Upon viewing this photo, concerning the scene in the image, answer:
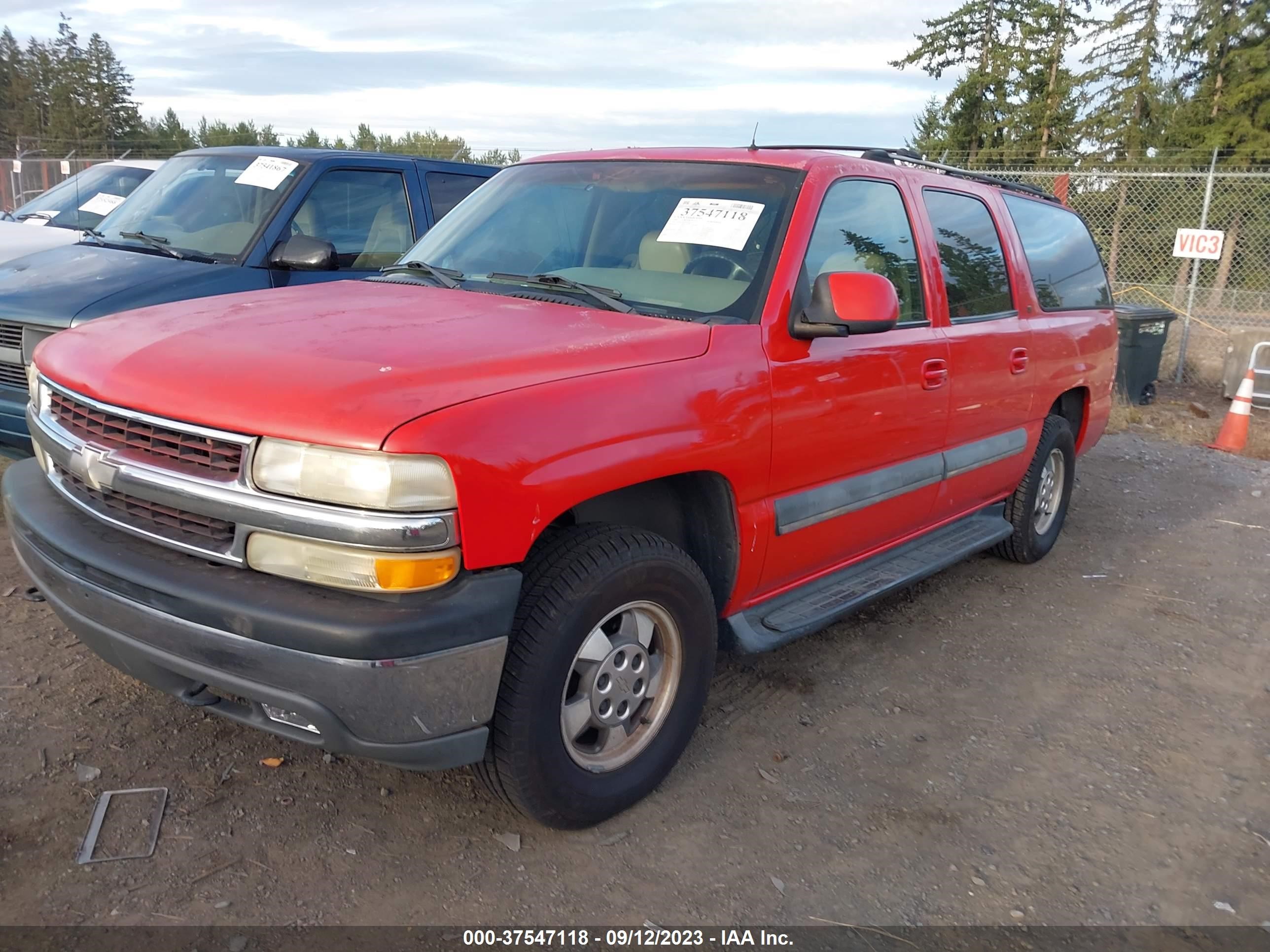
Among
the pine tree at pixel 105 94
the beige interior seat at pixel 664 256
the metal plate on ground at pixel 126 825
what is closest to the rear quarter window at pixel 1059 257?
the beige interior seat at pixel 664 256

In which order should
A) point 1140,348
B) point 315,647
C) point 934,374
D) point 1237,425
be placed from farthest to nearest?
1. point 1140,348
2. point 1237,425
3. point 934,374
4. point 315,647

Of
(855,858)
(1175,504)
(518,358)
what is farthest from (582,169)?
(1175,504)

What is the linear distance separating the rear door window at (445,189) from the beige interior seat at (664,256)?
3.18 metres

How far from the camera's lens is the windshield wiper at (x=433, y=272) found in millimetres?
3584

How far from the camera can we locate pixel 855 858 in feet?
9.37

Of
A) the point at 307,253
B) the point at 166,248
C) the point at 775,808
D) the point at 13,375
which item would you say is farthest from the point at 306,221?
the point at 775,808

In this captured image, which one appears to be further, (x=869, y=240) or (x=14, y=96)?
(x=14, y=96)

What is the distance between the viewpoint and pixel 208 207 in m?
5.82

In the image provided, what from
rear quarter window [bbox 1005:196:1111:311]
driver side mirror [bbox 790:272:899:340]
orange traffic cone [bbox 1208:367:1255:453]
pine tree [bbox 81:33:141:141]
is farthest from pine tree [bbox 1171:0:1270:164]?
pine tree [bbox 81:33:141:141]

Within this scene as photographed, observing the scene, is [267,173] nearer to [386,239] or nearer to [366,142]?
[386,239]

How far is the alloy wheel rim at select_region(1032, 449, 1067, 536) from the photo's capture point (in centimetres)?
544

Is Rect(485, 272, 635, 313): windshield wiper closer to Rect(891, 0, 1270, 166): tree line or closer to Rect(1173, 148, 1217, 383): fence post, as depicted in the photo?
Rect(1173, 148, 1217, 383): fence post

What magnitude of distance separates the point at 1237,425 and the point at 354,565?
339 inches

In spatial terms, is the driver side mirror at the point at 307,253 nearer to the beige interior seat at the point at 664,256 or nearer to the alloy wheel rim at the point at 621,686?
the beige interior seat at the point at 664,256
